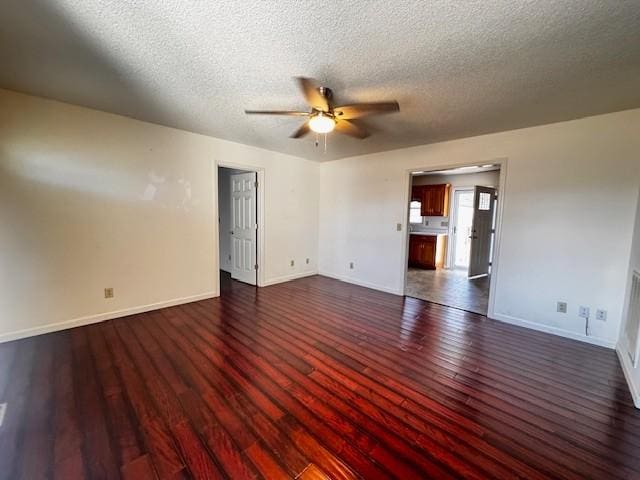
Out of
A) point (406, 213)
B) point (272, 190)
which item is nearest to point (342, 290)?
point (406, 213)

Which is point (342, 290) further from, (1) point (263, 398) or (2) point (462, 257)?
(2) point (462, 257)

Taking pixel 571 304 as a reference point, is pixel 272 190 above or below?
above

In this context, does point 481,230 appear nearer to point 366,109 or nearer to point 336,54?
point 366,109

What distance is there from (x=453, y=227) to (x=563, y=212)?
3770mm

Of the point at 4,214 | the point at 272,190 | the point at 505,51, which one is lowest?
the point at 4,214

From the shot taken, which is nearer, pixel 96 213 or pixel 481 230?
pixel 96 213

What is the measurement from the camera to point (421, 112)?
8.92ft

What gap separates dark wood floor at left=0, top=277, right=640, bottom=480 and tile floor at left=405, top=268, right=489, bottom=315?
96cm

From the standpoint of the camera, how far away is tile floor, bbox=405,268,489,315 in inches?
156

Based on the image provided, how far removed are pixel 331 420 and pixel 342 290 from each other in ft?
9.43

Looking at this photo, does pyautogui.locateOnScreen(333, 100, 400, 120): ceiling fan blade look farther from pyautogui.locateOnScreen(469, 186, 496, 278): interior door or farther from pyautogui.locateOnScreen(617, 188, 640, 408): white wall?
pyautogui.locateOnScreen(469, 186, 496, 278): interior door

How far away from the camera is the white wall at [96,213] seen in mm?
2551

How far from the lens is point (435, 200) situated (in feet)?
21.1

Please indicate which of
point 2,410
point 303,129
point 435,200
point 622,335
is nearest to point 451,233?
point 435,200
